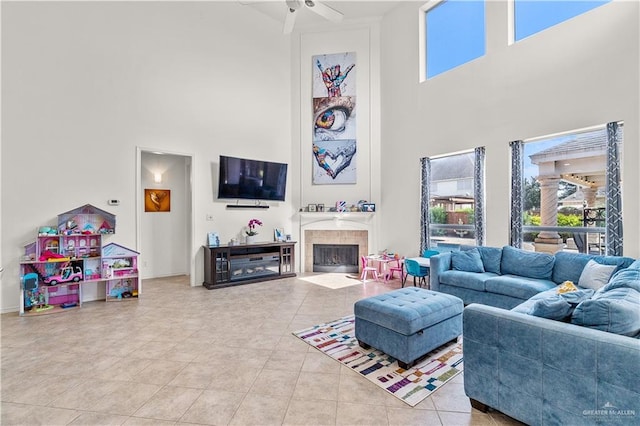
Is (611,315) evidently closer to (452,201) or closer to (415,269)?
(415,269)

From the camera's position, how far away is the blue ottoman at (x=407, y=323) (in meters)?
2.58

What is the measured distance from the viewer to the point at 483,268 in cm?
448

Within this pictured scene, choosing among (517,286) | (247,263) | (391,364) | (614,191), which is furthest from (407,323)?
(247,263)

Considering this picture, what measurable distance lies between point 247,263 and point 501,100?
17.4 ft

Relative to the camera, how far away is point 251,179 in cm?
619

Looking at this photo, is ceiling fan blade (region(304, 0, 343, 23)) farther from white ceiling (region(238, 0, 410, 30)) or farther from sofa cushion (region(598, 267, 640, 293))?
sofa cushion (region(598, 267, 640, 293))

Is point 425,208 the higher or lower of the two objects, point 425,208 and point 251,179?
the lower

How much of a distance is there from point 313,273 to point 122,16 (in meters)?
5.88

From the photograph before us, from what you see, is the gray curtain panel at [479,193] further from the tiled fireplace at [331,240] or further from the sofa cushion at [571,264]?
the tiled fireplace at [331,240]

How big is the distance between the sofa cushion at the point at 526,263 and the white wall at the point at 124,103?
435 centimetres

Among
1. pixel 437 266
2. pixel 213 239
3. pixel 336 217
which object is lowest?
pixel 437 266

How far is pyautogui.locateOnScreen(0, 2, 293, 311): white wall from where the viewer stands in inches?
166

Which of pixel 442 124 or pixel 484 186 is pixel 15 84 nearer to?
pixel 442 124

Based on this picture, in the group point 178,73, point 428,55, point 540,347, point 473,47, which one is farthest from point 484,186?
point 178,73
